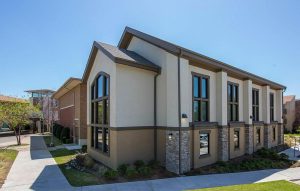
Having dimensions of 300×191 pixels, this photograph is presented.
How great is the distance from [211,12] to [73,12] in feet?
26.9

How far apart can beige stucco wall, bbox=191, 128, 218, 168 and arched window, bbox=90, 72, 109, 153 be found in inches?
190

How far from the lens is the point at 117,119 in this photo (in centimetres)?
1188

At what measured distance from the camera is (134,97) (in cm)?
1263

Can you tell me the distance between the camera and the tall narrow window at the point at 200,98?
13680 millimetres

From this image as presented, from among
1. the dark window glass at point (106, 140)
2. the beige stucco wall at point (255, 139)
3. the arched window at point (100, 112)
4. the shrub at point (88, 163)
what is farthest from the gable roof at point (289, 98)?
the shrub at point (88, 163)

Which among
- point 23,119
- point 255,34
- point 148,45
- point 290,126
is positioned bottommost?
point 290,126

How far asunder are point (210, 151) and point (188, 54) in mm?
5989

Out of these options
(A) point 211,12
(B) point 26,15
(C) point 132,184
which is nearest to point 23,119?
(B) point 26,15

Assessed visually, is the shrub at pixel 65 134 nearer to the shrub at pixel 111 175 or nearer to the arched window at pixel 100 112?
the arched window at pixel 100 112

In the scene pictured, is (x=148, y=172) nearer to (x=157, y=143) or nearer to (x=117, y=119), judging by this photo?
(x=157, y=143)

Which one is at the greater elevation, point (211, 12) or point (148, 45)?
point (211, 12)

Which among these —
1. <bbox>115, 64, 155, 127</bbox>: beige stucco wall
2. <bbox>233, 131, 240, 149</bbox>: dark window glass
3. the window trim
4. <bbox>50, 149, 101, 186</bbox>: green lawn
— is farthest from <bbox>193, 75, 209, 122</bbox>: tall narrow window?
<bbox>50, 149, 101, 186</bbox>: green lawn

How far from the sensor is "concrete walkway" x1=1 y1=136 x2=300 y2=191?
31.4ft

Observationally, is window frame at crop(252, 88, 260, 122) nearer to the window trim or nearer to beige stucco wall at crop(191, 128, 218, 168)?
beige stucco wall at crop(191, 128, 218, 168)
